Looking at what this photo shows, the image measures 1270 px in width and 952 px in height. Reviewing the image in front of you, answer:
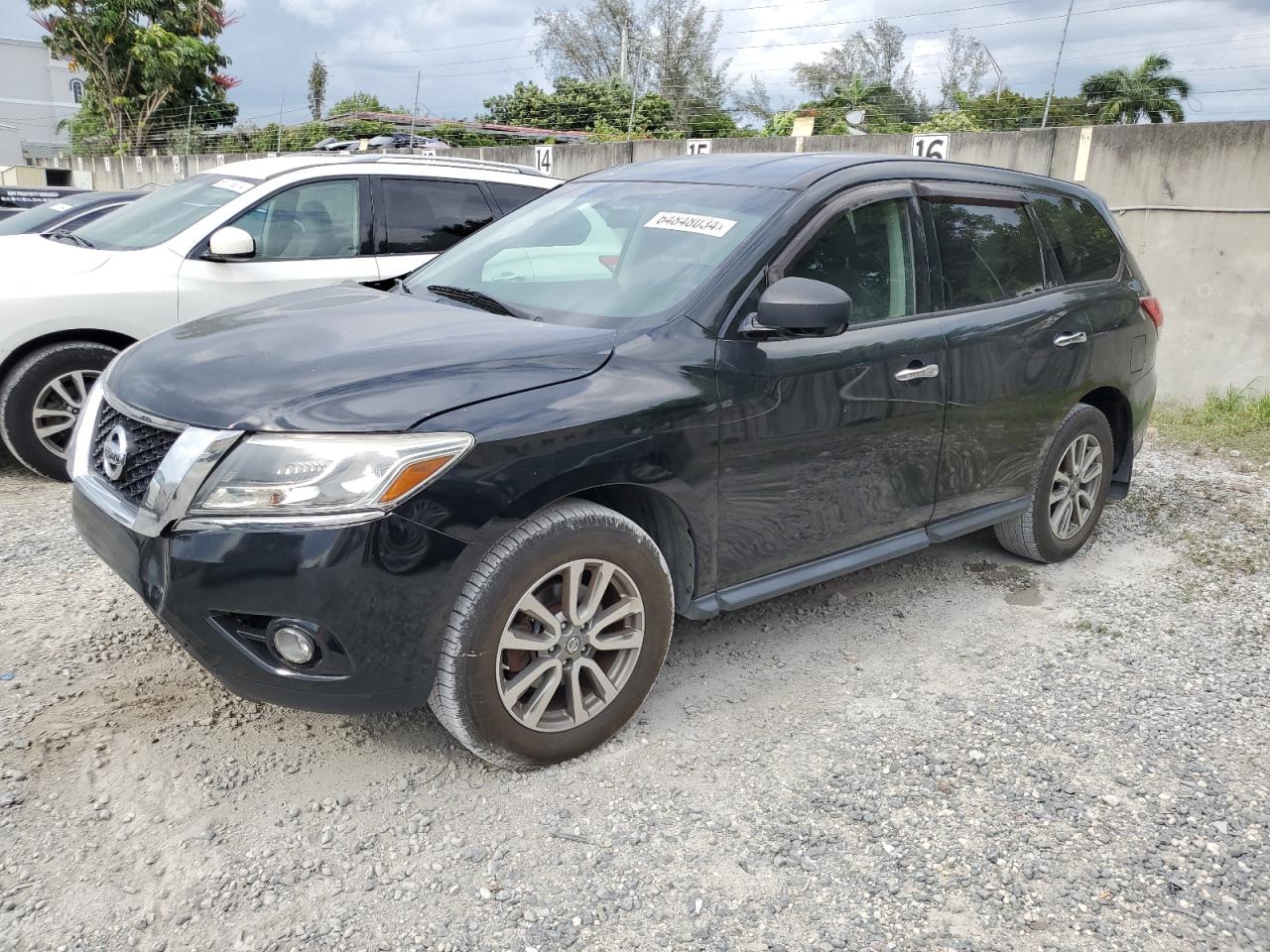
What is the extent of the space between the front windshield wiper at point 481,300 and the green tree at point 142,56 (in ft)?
112

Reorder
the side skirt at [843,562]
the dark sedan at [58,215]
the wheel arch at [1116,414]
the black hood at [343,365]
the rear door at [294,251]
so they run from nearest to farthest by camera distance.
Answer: the black hood at [343,365], the side skirt at [843,562], the wheel arch at [1116,414], the rear door at [294,251], the dark sedan at [58,215]

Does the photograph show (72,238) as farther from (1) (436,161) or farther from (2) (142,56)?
(2) (142,56)

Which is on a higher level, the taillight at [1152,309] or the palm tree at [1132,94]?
the palm tree at [1132,94]

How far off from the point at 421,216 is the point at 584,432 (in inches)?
165

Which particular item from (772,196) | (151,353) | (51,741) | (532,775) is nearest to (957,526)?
(772,196)

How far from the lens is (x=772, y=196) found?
3.60m

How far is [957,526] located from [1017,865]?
5.59ft

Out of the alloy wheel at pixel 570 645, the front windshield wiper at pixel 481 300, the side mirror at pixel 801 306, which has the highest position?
the side mirror at pixel 801 306

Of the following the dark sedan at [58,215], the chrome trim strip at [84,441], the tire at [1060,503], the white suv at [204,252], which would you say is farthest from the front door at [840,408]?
the dark sedan at [58,215]

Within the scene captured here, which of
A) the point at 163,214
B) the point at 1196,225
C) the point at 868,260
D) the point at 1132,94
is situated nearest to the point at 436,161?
the point at 163,214

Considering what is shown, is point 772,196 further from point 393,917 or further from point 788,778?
point 393,917

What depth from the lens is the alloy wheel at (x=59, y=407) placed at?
5.46 m

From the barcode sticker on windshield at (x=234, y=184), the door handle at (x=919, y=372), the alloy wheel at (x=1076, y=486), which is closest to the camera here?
the door handle at (x=919, y=372)

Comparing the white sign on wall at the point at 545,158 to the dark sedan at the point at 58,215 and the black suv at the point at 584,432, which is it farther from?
the black suv at the point at 584,432
